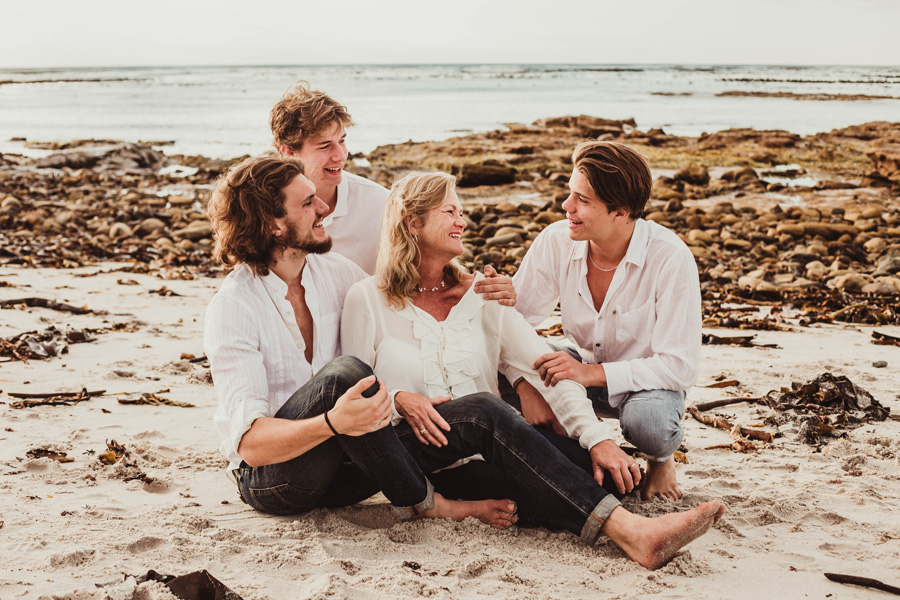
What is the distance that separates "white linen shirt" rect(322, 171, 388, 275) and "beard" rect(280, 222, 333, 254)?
47.7 inches

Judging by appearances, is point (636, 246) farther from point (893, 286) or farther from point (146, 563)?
point (893, 286)

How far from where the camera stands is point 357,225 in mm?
4930

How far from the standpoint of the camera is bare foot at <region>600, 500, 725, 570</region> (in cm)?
304

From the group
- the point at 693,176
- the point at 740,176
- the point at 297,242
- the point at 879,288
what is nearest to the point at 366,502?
the point at 297,242

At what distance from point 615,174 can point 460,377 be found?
1.26 meters

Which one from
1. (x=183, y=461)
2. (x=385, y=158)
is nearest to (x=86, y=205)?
(x=385, y=158)

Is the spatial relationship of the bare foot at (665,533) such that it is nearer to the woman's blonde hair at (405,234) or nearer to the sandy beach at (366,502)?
the sandy beach at (366,502)

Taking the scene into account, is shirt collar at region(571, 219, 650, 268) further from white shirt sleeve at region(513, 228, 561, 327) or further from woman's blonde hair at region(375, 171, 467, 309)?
woman's blonde hair at region(375, 171, 467, 309)

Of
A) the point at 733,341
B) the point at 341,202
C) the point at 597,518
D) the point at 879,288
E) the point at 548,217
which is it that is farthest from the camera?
the point at 548,217

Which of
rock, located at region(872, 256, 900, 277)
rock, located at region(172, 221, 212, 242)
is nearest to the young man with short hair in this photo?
rock, located at region(872, 256, 900, 277)

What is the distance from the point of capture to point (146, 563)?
296 cm

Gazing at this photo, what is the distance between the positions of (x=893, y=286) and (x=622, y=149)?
215 inches

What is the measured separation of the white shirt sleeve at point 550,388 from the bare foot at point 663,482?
34cm

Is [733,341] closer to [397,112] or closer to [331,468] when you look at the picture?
[331,468]
